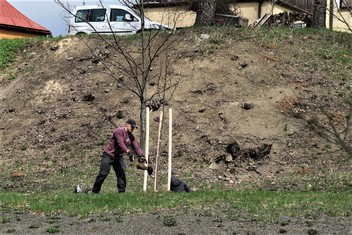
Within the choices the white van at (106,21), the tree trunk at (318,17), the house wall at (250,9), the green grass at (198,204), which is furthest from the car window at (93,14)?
the green grass at (198,204)

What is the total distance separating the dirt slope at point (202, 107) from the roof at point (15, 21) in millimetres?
11839

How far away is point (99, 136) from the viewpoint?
62.4ft

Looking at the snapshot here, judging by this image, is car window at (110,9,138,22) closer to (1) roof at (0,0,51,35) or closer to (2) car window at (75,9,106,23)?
(2) car window at (75,9,106,23)

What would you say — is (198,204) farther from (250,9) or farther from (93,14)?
(250,9)

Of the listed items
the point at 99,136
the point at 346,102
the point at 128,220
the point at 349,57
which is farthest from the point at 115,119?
the point at 128,220

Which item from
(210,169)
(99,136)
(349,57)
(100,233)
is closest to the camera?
(100,233)

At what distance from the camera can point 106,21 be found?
88.0 feet

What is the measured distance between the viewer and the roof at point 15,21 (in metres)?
35.5

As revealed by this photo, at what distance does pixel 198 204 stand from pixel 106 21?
1771 cm

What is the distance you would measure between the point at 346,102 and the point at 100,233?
13.1 m

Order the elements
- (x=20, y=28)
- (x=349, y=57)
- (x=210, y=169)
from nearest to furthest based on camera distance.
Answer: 1. (x=210, y=169)
2. (x=349, y=57)
3. (x=20, y=28)

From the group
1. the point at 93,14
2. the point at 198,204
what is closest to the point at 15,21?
the point at 93,14

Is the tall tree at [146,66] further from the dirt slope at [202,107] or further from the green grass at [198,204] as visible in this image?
the green grass at [198,204]

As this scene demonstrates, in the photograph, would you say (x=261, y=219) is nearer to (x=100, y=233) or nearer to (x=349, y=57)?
(x=100, y=233)
